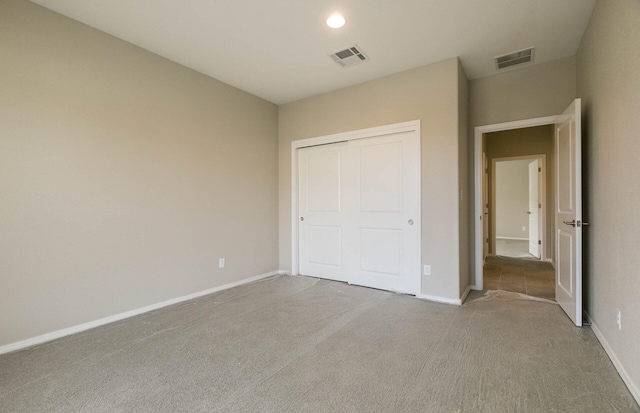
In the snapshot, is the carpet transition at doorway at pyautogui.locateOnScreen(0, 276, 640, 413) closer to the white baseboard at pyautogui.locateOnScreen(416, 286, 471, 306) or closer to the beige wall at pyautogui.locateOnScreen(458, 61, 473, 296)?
the white baseboard at pyautogui.locateOnScreen(416, 286, 471, 306)

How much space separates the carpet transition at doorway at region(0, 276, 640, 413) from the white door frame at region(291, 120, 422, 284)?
1087mm

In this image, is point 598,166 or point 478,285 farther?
point 478,285

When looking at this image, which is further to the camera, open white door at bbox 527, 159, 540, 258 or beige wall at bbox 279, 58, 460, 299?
open white door at bbox 527, 159, 540, 258

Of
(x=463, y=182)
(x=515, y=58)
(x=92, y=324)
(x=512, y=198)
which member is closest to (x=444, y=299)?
(x=463, y=182)

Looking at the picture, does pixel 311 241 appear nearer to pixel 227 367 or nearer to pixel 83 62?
pixel 227 367

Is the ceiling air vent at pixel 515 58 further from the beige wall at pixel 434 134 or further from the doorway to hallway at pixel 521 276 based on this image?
the doorway to hallway at pixel 521 276

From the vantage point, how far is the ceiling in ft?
7.77

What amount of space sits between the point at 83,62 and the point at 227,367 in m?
2.85

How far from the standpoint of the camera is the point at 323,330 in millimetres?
2523

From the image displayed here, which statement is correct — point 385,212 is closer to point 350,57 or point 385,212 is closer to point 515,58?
point 350,57

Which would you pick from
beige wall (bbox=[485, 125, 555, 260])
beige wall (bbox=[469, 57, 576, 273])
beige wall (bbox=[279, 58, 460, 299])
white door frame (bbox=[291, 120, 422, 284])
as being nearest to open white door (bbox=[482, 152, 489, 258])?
beige wall (bbox=[485, 125, 555, 260])

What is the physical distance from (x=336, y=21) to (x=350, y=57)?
643mm

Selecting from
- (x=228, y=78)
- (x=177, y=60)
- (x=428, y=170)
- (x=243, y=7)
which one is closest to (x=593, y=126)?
(x=428, y=170)

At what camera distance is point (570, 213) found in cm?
267
